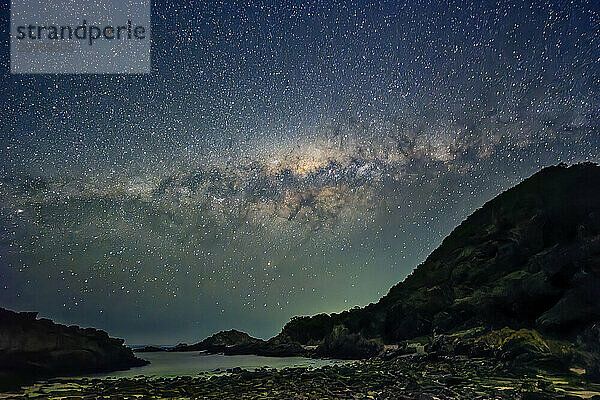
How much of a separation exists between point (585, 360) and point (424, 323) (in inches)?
1156

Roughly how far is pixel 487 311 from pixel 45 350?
1649 inches

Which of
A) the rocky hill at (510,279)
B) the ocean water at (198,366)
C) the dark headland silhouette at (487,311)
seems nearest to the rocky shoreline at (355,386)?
the dark headland silhouette at (487,311)

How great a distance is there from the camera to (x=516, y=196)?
73938mm

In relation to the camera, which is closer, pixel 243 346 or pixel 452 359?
pixel 452 359

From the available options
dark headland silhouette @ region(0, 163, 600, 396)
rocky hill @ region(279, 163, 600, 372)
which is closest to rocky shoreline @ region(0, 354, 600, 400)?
dark headland silhouette @ region(0, 163, 600, 396)

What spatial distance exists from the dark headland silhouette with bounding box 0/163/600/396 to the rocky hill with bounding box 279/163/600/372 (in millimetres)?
144

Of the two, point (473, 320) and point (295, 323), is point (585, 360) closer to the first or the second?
point (473, 320)

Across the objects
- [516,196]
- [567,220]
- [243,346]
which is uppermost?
[516,196]

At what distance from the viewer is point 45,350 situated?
3181 centimetres

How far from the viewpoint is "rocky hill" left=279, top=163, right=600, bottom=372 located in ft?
126

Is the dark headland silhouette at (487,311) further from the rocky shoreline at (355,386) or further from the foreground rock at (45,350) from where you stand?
the rocky shoreline at (355,386)

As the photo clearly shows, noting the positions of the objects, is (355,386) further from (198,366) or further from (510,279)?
(510,279)

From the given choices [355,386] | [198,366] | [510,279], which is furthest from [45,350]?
[510,279]

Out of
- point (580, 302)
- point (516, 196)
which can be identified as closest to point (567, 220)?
point (516, 196)
